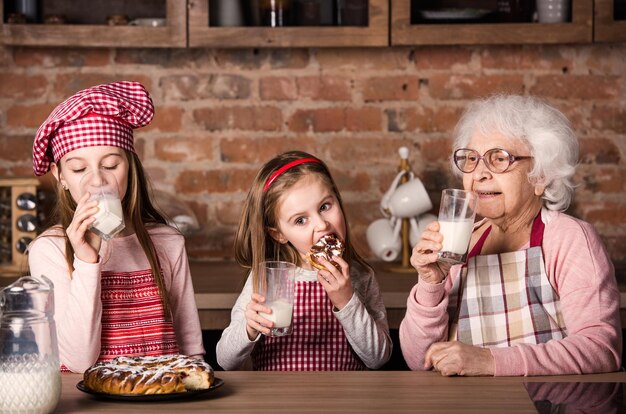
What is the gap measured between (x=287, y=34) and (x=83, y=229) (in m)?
1.39

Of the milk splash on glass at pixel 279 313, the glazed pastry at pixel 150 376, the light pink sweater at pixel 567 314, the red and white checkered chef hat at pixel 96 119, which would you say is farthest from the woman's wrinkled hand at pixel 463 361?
the red and white checkered chef hat at pixel 96 119

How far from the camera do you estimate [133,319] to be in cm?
213

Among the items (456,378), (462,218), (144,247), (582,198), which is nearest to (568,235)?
(462,218)

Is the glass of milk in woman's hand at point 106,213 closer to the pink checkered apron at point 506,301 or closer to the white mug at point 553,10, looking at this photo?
the pink checkered apron at point 506,301

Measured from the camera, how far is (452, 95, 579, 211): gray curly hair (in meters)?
2.08

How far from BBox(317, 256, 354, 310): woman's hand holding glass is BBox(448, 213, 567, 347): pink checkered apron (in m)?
0.24

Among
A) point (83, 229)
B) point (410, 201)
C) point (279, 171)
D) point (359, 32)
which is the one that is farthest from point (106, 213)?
point (359, 32)

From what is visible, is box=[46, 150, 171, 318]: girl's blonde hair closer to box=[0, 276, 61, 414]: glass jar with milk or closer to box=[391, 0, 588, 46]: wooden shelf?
box=[0, 276, 61, 414]: glass jar with milk

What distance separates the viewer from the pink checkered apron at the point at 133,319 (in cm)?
211

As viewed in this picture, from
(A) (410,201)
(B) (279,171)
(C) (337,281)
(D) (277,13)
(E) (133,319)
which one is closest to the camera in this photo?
(C) (337,281)

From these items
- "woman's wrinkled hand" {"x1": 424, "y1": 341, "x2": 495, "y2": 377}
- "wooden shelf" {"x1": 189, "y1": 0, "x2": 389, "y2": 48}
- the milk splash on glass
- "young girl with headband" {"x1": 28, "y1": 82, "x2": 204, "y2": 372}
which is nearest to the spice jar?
"wooden shelf" {"x1": 189, "y1": 0, "x2": 389, "y2": 48}

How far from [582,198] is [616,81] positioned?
16.5 inches

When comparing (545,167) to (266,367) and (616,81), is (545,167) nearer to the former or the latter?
(266,367)

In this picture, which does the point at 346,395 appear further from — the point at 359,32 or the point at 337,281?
the point at 359,32
